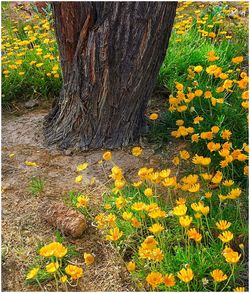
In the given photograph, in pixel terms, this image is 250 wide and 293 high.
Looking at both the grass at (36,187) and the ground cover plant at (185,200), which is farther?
the grass at (36,187)

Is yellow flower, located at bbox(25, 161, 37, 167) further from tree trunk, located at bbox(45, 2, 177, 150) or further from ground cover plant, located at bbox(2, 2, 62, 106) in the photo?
ground cover plant, located at bbox(2, 2, 62, 106)

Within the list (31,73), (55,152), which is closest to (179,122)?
(55,152)

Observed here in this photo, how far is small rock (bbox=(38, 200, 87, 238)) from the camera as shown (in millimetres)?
2734

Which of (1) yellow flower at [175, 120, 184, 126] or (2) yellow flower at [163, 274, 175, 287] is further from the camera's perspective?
(1) yellow flower at [175, 120, 184, 126]

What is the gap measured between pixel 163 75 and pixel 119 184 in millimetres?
1874

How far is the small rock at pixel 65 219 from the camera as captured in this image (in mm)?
2734

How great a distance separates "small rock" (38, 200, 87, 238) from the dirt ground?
0.05 metres

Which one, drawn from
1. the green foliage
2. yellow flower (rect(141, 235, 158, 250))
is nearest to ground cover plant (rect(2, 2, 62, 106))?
the green foliage

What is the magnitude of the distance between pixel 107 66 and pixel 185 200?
1.00 metres

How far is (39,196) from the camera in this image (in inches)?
123

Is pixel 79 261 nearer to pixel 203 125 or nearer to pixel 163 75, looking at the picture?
pixel 203 125

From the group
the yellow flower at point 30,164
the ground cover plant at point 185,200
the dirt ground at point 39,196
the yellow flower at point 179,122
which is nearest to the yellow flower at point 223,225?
the ground cover plant at point 185,200

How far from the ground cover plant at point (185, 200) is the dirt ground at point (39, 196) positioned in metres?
0.06

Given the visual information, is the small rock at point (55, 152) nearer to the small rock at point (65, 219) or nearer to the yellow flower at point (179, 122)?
the small rock at point (65, 219)
